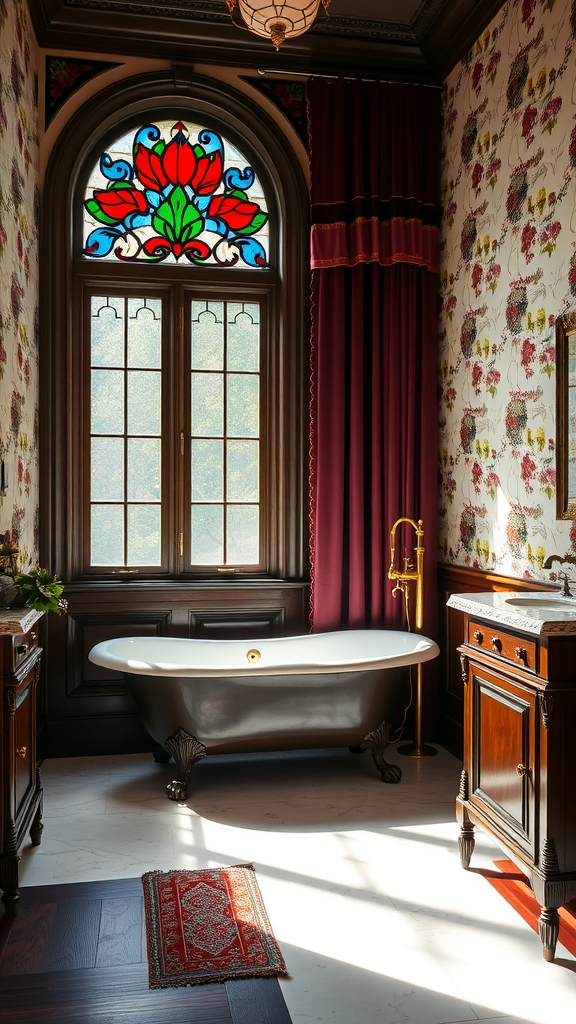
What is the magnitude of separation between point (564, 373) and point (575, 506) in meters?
0.49

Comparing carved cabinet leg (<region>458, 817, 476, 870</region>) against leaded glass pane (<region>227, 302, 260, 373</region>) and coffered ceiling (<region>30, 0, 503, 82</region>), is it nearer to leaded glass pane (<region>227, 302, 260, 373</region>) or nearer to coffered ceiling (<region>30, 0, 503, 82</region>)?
leaded glass pane (<region>227, 302, 260, 373</region>)

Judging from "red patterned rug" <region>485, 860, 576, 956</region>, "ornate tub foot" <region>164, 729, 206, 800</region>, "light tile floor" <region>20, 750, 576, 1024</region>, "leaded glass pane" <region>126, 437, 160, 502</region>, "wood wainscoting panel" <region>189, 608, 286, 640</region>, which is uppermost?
"leaded glass pane" <region>126, 437, 160, 502</region>

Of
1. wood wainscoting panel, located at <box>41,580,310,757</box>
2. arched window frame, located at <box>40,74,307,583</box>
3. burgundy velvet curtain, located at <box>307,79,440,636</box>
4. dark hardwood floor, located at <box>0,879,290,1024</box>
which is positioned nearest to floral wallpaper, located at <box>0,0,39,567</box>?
arched window frame, located at <box>40,74,307,583</box>

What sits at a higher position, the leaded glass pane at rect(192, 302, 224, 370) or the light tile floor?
the leaded glass pane at rect(192, 302, 224, 370)

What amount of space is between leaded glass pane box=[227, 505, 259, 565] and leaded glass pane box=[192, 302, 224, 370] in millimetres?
752

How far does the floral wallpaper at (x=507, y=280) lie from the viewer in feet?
9.74

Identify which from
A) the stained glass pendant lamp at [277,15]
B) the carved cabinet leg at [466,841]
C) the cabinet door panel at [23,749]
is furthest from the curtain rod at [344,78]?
the carved cabinet leg at [466,841]

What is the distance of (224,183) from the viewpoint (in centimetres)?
417

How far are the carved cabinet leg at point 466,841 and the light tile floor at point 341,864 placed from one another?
0.04m

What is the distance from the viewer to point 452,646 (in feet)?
13.1

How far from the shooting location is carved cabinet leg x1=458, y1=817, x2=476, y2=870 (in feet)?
8.84

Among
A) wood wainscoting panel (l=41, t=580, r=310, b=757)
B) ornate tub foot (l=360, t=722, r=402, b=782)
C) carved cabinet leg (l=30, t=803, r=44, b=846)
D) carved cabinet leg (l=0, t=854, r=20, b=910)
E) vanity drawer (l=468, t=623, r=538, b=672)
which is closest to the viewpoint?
vanity drawer (l=468, t=623, r=538, b=672)

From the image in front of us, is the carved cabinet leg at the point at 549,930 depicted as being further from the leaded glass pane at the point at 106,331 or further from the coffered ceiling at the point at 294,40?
the coffered ceiling at the point at 294,40

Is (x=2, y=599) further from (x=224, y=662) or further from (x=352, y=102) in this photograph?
(x=352, y=102)
